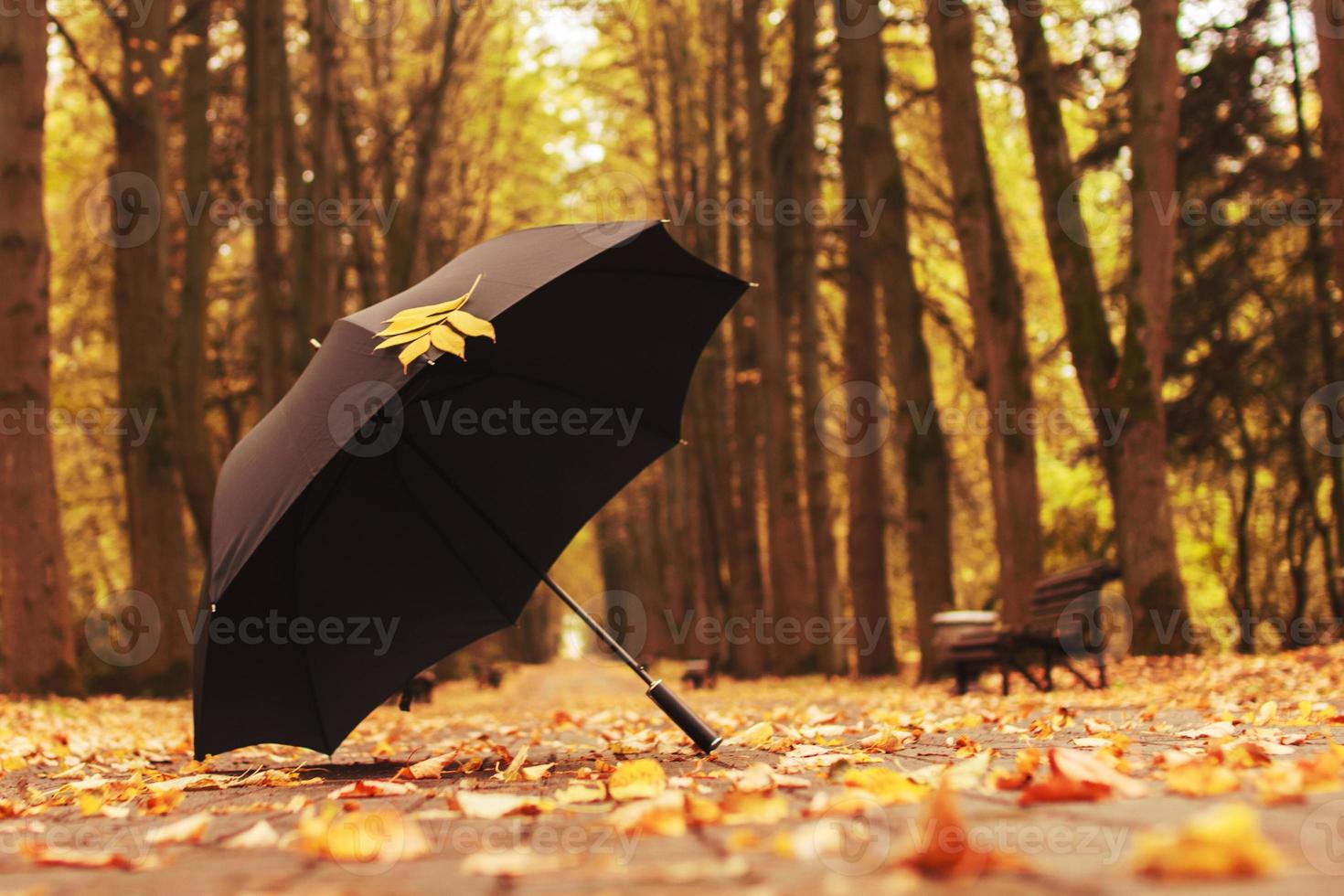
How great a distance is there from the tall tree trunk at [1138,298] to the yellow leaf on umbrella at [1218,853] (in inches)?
373

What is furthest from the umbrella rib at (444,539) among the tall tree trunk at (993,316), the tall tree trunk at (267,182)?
the tall tree trunk at (267,182)

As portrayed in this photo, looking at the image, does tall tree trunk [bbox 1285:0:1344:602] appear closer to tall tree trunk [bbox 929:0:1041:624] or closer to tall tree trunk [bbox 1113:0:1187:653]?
tall tree trunk [bbox 1113:0:1187:653]

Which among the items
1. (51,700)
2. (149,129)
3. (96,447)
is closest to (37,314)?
(51,700)

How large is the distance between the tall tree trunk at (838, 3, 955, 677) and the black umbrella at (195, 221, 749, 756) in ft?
29.4

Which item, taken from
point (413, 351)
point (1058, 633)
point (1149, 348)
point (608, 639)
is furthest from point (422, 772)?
point (1149, 348)

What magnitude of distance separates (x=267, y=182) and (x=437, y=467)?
35.2 feet

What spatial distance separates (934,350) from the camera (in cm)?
2147

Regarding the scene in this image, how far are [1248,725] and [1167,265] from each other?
299 inches

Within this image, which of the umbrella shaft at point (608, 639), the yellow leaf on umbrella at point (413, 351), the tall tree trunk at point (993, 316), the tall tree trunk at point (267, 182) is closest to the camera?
the yellow leaf on umbrella at point (413, 351)

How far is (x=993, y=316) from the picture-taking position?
12.8 m

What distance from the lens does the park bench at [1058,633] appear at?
31.4ft

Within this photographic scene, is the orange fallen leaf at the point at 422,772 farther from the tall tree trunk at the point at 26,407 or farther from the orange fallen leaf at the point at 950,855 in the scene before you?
the tall tree trunk at the point at 26,407

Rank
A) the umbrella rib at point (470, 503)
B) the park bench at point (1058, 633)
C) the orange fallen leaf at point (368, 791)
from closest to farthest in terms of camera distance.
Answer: the orange fallen leaf at point (368, 791), the umbrella rib at point (470, 503), the park bench at point (1058, 633)

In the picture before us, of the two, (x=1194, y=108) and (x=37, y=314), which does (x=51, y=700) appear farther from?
(x=1194, y=108)
